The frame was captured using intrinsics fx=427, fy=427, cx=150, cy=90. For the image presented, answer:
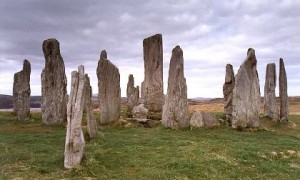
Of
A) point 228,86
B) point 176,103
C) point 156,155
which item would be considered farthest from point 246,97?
point 156,155

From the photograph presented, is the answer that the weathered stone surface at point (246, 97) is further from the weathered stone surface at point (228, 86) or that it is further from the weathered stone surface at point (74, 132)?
the weathered stone surface at point (74, 132)

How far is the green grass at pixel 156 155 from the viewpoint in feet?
51.6

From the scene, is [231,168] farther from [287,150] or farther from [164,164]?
[287,150]

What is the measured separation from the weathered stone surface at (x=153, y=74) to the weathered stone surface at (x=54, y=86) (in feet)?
21.2

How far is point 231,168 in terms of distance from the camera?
16688mm

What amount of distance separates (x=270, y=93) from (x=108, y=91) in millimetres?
13631

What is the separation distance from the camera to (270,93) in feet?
111

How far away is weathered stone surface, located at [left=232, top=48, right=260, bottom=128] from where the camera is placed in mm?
27266

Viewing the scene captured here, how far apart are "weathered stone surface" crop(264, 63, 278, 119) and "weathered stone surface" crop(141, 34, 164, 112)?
8644 millimetres

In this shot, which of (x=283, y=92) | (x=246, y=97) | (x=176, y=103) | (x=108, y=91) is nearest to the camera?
(x=176, y=103)

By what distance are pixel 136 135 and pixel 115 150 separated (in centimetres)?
450

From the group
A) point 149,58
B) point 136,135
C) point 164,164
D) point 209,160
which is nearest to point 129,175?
point 164,164

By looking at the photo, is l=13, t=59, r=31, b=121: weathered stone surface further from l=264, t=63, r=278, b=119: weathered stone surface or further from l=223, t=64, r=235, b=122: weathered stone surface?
l=264, t=63, r=278, b=119: weathered stone surface

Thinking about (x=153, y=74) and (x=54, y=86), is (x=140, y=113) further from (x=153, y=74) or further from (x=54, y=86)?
(x=54, y=86)
